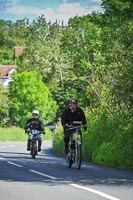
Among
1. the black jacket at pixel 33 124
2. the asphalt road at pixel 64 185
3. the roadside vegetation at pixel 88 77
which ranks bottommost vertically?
the asphalt road at pixel 64 185

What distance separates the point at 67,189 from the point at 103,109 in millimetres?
12791

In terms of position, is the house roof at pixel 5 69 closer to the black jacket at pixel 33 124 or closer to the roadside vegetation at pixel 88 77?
the roadside vegetation at pixel 88 77

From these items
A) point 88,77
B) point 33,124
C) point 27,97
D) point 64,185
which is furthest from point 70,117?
point 27,97

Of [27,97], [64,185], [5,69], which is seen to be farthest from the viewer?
[5,69]

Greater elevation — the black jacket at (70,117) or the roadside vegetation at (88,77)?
the roadside vegetation at (88,77)

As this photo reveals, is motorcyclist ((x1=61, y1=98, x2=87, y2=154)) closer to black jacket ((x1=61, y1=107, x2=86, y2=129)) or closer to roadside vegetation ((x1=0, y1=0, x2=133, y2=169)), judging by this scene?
black jacket ((x1=61, y1=107, x2=86, y2=129))

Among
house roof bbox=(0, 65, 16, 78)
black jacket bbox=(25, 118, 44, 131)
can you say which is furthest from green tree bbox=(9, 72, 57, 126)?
black jacket bbox=(25, 118, 44, 131)

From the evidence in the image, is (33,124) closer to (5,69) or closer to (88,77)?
(88,77)

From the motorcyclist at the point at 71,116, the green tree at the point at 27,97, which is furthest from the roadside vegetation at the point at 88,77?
the motorcyclist at the point at 71,116

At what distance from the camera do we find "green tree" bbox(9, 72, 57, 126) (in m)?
87.4

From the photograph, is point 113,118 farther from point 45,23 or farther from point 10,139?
point 45,23

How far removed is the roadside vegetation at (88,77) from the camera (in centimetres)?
1964

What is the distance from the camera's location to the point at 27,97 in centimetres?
8756

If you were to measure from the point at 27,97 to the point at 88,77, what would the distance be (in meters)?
57.5
